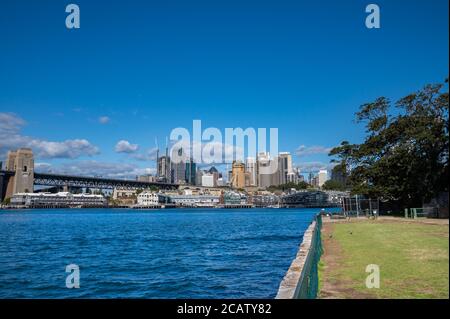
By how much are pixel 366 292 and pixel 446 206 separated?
13.1ft

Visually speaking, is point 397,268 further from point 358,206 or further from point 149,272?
point 358,206

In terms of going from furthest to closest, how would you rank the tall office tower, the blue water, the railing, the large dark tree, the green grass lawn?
the tall office tower → the large dark tree → the blue water → the green grass lawn → the railing

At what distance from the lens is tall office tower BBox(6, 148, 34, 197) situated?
614ft

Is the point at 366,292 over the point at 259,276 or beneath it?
over

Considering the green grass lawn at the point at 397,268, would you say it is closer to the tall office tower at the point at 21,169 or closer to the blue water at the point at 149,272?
the blue water at the point at 149,272

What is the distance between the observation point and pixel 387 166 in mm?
39594

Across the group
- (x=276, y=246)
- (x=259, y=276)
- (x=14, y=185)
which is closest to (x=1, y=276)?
(x=259, y=276)

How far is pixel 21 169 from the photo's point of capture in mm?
190625

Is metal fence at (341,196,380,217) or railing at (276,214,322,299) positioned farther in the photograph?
metal fence at (341,196,380,217)

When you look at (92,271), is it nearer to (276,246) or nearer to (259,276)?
(259,276)

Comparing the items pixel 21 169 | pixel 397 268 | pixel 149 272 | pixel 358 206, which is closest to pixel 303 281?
pixel 397 268

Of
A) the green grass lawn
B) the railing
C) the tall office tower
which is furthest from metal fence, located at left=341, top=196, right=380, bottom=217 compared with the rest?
the tall office tower

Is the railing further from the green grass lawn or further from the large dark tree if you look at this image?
the large dark tree
